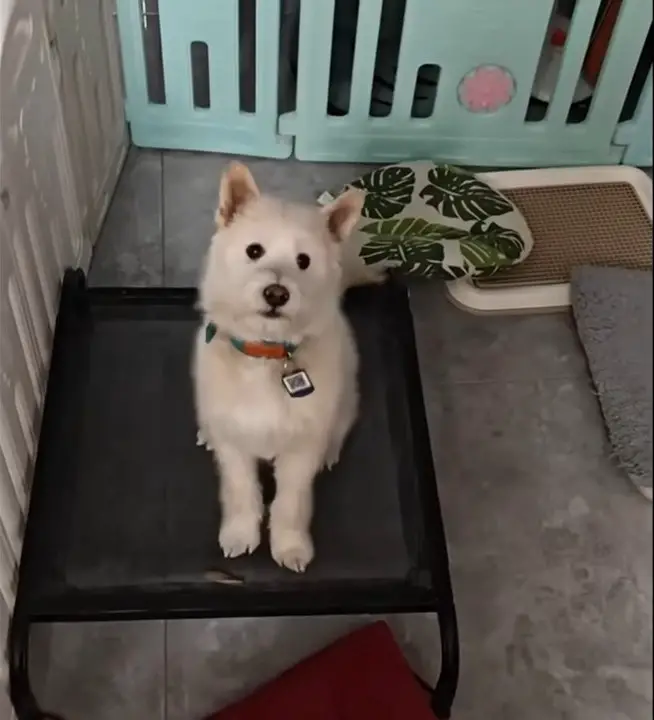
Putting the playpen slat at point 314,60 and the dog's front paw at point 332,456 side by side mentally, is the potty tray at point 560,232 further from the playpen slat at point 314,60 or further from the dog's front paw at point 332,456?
the dog's front paw at point 332,456

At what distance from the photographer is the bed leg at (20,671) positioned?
1.08 meters

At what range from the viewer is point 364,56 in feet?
5.64

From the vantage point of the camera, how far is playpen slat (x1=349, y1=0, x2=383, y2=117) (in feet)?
5.42

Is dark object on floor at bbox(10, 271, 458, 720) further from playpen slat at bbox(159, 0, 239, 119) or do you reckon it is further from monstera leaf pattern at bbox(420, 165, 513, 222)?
playpen slat at bbox(159, 0, 239, 119)

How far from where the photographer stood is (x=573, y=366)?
167 centimetres

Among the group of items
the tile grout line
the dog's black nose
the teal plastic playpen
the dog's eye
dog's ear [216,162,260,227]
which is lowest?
the tile grout line

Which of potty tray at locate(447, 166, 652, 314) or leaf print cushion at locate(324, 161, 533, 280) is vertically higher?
leaf print cushion at locate(324, 161, 533, 280)

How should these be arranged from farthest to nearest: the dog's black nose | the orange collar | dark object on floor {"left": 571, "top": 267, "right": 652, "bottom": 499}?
1. dark object on floor {"left": 571, "top": 267, "right": 652, "bottom": 499}
2. the orange collar
3. the dog's black nose

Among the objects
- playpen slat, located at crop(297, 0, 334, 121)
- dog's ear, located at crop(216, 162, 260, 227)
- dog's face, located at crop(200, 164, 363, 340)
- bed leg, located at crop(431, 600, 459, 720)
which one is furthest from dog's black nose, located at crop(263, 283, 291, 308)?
playpen slat, located at crop(297, 0, 334, 121)

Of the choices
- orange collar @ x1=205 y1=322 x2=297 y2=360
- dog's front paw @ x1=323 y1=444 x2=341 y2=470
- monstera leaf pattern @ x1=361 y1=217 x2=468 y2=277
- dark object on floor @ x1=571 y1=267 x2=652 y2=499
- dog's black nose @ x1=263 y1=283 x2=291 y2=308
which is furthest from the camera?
monstera leaf pattern @ x1=361 y1=217 x2=468 y2=277

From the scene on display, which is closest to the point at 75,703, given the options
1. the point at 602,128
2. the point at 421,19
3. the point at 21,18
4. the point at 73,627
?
the point at 73,627

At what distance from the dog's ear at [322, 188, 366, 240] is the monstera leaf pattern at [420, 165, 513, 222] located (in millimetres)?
589

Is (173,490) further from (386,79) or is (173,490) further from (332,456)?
(386,79)

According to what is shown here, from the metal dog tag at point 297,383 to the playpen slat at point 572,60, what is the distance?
0.87 meters
